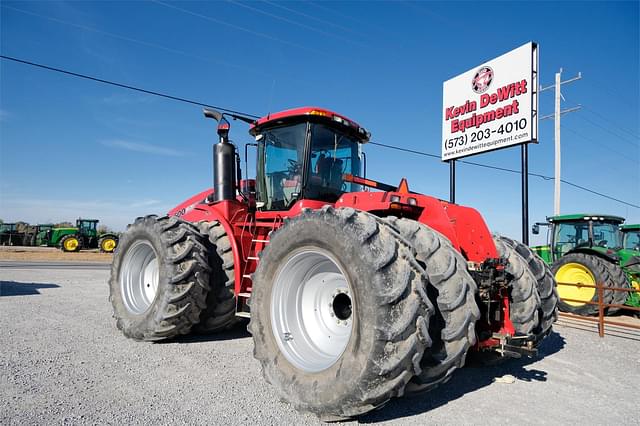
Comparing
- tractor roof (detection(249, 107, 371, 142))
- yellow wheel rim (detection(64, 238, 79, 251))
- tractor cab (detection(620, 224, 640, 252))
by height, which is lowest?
yellow wheel rim (detection(64, 238, 79, 251))

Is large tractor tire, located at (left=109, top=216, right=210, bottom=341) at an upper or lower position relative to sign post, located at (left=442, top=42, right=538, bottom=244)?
lower

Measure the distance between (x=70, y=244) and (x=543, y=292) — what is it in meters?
34.4

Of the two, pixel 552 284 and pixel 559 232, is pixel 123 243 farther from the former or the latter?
pixel 559 232

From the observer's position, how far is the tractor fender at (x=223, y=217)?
533 cm

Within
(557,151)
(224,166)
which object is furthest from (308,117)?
(557,151)

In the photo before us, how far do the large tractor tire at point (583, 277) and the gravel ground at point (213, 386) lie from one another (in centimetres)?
383

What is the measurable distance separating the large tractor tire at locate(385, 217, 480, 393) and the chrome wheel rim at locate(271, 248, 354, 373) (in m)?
0.77

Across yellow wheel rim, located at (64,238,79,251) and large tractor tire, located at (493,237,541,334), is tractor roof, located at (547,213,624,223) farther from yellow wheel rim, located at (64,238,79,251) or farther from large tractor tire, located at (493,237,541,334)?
yellow wheel rim, located at (64,238,79,251)

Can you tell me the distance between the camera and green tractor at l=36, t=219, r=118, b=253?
3153cm

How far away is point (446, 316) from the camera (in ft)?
10.7

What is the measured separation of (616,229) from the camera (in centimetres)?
1172

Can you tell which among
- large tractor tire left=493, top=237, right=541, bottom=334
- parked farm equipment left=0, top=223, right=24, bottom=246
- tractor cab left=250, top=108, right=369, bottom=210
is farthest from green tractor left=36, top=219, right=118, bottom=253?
large tractor tire left=493, top=237, right=541, bottom=334

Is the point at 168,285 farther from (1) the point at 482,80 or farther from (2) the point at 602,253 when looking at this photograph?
(2) the point at 602,253

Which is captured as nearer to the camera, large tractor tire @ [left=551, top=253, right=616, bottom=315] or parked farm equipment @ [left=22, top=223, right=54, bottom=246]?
large tractor tire @ [left=551, top=253, right=616, bottom=315]
